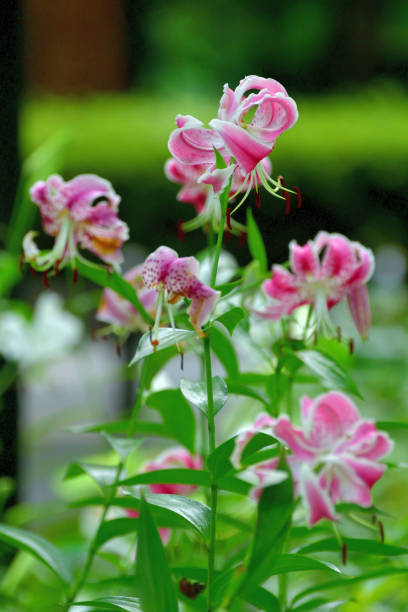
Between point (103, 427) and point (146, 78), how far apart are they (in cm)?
579

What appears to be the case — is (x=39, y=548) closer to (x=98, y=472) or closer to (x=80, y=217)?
(x=98, y=472)

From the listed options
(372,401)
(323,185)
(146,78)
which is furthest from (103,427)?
(146,78)

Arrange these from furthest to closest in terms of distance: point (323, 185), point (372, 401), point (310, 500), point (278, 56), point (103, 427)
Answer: point (278, 56) → point (323, 185) → point (372, 401) → point (103, 427) → point (310, 500)

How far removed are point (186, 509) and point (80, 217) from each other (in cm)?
17

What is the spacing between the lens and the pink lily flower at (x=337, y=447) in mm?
424

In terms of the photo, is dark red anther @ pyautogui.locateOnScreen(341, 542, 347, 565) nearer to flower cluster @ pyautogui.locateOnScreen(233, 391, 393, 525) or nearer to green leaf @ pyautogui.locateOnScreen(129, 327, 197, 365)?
flower cluster @ pyautogui.locateOnScreen(233, 391, 393, 525)

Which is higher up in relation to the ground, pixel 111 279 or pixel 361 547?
pixel 111 279

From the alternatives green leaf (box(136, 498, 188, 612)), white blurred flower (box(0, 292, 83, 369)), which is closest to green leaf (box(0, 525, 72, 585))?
green leaf (box(136, 498, 188, 612))

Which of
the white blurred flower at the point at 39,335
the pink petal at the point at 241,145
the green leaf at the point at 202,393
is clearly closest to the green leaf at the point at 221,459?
the green leaf at the point at 202,393

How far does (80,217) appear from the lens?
18.7 inches

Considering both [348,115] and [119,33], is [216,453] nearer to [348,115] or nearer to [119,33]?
[348,115]

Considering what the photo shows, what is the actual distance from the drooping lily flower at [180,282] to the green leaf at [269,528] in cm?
8

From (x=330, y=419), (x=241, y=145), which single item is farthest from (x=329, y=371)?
(x=241, y=145)

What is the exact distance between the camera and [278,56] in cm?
590
